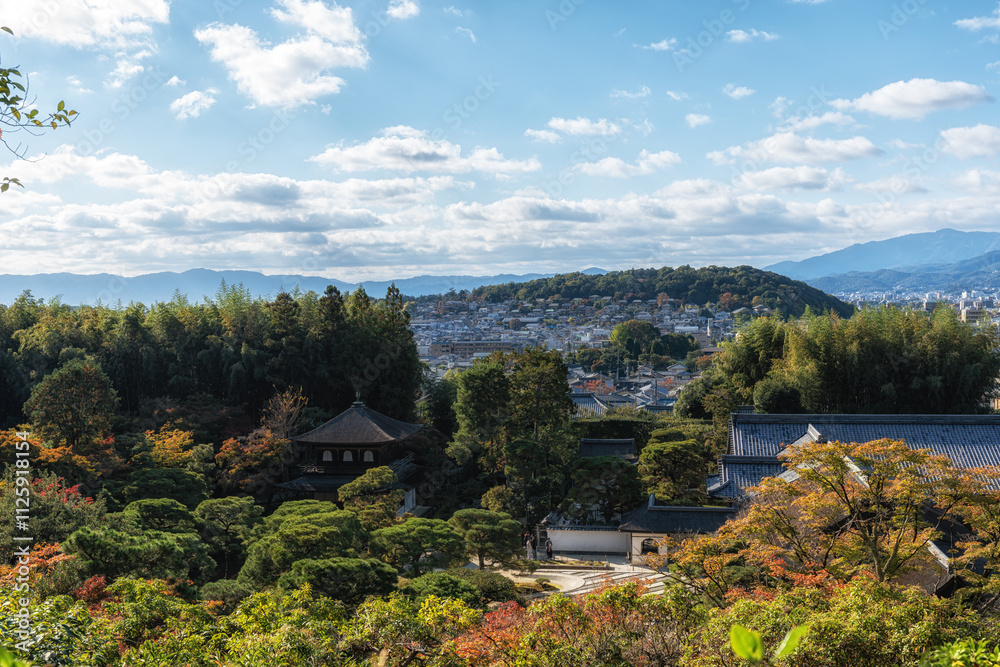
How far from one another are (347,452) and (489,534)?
23.0 feet

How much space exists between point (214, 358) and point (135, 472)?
21.6 ft

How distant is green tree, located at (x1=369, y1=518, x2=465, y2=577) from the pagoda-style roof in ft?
21.6

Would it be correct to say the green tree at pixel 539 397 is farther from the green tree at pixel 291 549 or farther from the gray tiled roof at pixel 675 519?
the green tree at pixel 291 549

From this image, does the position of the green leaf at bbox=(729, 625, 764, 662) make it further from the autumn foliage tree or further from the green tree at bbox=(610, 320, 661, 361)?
the green tree at bbox=(610, 320, 661, 361)

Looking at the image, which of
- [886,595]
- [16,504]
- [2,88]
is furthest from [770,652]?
[16,504]

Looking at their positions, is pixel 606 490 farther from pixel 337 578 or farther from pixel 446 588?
pixel 337 578

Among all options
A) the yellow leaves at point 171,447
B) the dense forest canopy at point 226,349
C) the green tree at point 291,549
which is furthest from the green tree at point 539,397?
the yellow leaves at point 171,447

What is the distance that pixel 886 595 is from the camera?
493 cm

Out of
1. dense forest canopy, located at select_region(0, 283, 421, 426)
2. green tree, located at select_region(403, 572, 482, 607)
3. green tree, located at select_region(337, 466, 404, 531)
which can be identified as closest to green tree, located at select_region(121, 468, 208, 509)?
green tree, located at select_region(337, 466, 404, 531)

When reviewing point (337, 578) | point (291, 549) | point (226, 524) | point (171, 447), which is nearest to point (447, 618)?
point (337, 578)

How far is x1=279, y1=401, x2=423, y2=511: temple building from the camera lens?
17344 millimetres

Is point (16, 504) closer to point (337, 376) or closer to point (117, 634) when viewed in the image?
point (117, 634)

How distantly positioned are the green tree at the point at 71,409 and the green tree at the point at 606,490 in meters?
11.0

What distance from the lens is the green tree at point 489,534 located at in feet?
40.2
